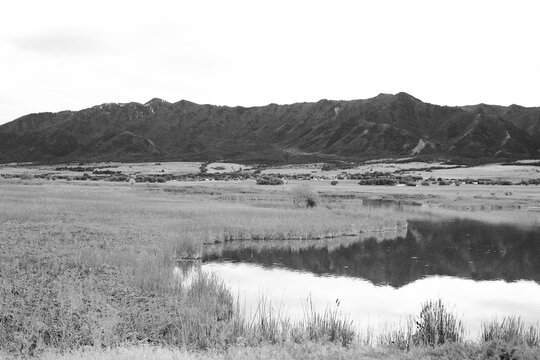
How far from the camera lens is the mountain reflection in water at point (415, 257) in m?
29.7

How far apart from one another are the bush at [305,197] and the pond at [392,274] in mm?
14899

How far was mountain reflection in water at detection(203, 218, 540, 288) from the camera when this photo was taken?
29.7 m

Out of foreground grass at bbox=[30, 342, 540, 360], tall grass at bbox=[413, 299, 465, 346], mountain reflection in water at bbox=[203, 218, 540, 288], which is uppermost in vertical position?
foreground grass at bbox=[30, 342, 540, 360]

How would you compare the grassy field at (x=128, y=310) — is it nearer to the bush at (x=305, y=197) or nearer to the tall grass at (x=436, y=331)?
the tall grass at (x=436, y=331)

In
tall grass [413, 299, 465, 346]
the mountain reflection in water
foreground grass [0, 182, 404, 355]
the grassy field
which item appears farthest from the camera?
the mountain reflection in water

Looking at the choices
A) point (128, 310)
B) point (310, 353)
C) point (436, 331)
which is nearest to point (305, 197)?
point (436, 331)

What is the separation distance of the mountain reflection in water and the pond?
0.19 feet

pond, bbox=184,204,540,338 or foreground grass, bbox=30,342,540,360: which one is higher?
foreground grass, bbox=30,342,540,360

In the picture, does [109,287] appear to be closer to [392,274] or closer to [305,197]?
[392,274]

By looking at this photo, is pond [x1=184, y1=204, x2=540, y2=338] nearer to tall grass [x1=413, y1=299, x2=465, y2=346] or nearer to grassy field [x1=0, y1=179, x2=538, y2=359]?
tall grass [x1=413, y1=299, x2=465, y2=346]

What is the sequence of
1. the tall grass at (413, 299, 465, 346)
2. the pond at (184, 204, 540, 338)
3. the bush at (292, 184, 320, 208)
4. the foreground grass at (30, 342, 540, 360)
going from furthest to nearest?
the bush at (292, 184, 320, 208), the pond at (184, 204, 540, 338), the tall grass at (413, 299, 465, 346), the foreground grass at (30, 342, 540, 360)

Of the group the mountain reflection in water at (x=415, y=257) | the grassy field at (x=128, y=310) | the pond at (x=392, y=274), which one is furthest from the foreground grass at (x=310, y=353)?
the mountain reflection in water at (x=415, y=257)

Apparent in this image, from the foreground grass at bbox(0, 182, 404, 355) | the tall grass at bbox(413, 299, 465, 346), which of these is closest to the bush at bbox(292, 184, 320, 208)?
the foreground grass at bbox(0, 182, 404, 355)

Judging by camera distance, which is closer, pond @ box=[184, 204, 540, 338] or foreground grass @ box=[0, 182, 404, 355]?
foreground grass @ box=[0, 182, 404, 355]
